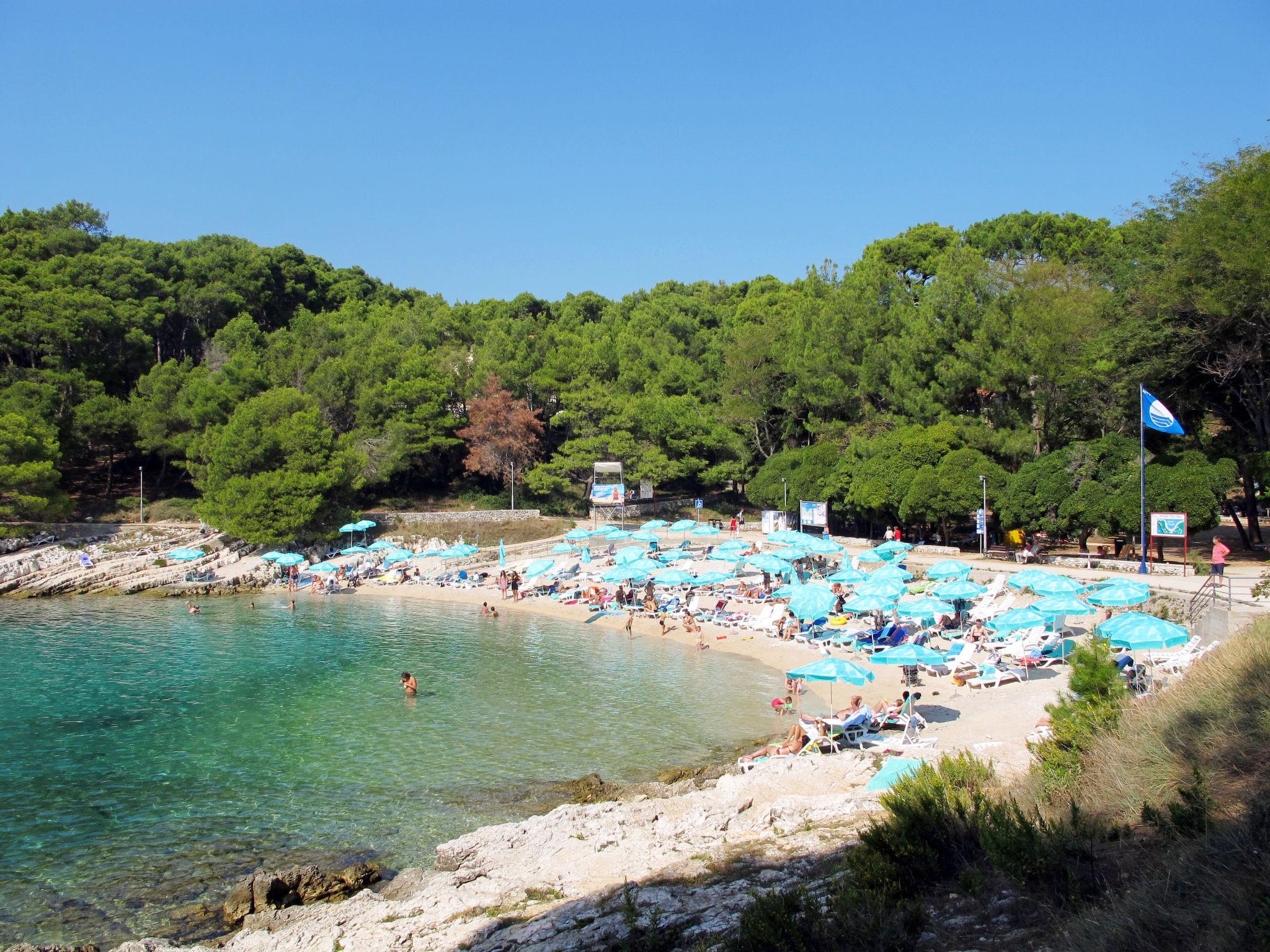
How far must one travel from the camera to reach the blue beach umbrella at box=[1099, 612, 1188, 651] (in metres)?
15.6

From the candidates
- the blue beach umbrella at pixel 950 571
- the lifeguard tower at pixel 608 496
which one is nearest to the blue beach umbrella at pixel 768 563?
the blue beach umbrella at pixel 950 571

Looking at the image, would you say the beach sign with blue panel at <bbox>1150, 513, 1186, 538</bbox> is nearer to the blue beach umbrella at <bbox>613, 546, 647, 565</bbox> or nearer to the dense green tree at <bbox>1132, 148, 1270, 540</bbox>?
the dense green tree at <bbox>1132, 148, 1270, 540</bbox>

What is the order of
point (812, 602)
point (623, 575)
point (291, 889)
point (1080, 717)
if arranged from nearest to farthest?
point (1080, 717)
point (291, 889)
point (812, 602)
point (623, 575)

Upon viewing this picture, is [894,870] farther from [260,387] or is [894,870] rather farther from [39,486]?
[260,387]

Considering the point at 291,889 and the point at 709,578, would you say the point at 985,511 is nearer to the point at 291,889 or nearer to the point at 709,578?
the point at 709,578

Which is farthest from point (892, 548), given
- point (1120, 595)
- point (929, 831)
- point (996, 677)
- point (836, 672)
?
point (929, 831)

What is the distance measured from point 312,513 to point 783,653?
25.7 m

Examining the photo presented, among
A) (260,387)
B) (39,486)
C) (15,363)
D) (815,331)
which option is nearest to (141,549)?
(39,486)

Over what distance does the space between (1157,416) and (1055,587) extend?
6.23 m

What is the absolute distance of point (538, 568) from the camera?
35.5 metres

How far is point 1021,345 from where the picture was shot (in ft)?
112

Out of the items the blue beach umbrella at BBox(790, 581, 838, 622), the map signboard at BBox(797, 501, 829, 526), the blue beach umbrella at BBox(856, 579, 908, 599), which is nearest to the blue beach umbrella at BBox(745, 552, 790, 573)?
the blue beach umbrella at BBox(856, 579, 908, 599)

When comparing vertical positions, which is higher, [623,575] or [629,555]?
[629,555]

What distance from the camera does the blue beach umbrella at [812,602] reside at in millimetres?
21672
